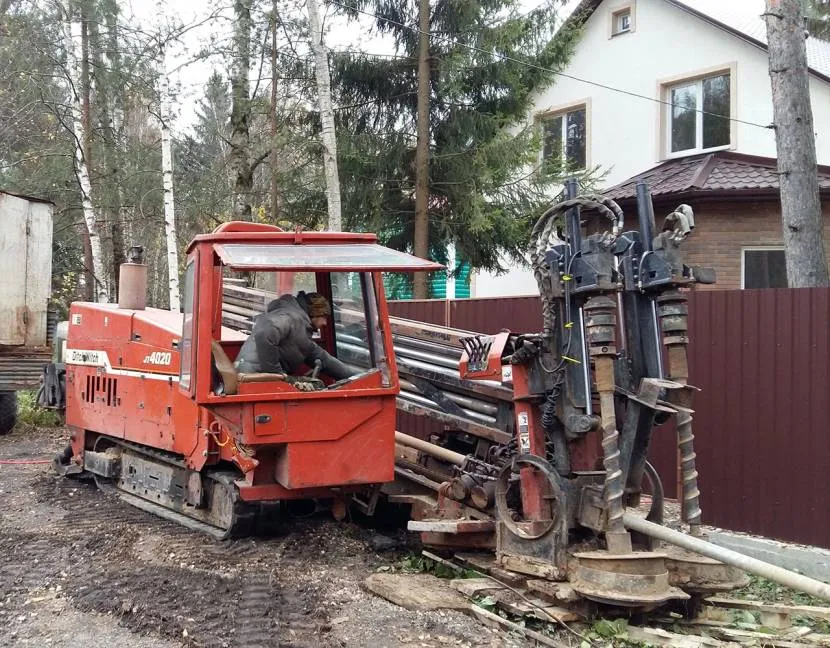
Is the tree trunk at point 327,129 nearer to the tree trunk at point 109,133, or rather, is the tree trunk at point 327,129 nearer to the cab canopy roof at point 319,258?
the tree trunk at point 109,133

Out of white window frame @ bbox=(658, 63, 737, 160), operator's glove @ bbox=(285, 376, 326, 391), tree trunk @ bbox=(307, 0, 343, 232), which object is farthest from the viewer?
white window frame @ bbox=(658, 63, 737, 160)

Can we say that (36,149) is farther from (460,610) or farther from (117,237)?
(460,610)

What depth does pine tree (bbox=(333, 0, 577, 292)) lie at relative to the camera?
48.6 ft

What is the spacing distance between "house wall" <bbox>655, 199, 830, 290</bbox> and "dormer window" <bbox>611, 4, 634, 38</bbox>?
6351 millimetres

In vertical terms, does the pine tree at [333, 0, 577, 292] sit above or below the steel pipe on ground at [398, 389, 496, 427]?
above

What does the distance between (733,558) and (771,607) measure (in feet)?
2.30

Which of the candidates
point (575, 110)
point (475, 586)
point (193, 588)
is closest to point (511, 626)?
point (475, 586)

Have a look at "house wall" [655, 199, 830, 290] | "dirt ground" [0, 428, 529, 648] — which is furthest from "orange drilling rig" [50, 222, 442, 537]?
"house wall" [655, 199, 830, 290]

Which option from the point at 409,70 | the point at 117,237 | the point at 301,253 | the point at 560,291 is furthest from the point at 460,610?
the point at 117,237

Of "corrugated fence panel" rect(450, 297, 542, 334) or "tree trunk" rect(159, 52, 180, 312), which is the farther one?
"tree trunk" rect(159, 52, 180, 312)

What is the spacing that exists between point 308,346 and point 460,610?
239 cm

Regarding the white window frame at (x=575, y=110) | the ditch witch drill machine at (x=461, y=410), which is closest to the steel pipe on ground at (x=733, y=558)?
the ditch witch drill machine at (x=461, y=410)

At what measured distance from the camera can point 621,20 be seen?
62.2 ft

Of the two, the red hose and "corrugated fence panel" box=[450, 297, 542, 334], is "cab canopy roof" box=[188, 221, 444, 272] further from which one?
the red hose
